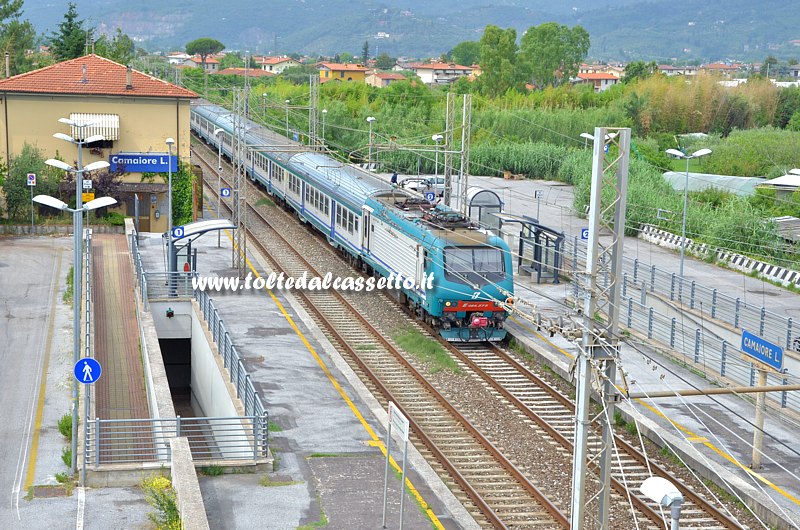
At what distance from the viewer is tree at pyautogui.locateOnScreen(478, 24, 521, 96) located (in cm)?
10300

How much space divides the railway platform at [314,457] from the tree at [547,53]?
85607 millimetres

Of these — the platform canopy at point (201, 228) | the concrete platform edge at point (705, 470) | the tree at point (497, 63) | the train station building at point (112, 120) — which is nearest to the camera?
the concrete platform edge at point (705, 470)

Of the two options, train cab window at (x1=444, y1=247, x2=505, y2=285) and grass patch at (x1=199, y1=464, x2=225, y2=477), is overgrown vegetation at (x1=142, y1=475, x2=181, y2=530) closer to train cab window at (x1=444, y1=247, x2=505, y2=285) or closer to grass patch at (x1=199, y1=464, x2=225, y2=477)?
grass patch at (x1=199, y1=464, x2=225, y2=477)

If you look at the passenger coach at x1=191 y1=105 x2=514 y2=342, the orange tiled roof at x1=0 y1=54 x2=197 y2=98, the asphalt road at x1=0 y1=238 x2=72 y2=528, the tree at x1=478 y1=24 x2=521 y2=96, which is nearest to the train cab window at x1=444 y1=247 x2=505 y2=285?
the passenger coach at x1=191 y1=105 x2=514 y2=342

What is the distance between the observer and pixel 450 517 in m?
15.1

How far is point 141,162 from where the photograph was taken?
137ft

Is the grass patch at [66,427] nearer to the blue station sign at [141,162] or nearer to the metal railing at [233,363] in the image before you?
the metal railing at [233,363]

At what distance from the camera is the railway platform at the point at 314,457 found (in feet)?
49.3

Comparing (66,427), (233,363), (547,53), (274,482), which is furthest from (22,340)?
(547,53)

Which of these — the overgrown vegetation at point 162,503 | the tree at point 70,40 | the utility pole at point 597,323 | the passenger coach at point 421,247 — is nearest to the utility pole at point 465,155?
the passenger coach at point 421,247

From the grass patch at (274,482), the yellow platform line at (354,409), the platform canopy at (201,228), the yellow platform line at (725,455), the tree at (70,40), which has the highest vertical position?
the tree at (70,40)

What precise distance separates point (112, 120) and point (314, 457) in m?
27.2

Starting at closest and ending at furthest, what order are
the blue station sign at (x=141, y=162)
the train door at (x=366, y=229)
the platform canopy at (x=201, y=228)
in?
the platform canopy at (x=201, y=228), the train door at (x=366, y=229), the blue station sign at (x=141, y=162)

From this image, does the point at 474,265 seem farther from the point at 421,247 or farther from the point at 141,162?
the point at 141,162
